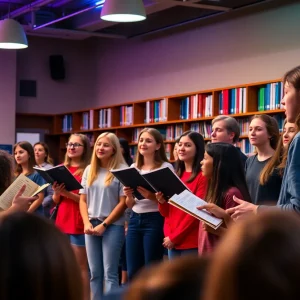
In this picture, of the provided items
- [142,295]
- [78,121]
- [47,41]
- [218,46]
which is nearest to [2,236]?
[142,295]

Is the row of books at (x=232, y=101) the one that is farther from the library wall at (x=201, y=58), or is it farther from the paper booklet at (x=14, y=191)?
the paper booklet at (x=14, y=191)

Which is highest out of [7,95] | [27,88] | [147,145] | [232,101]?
[27,88]

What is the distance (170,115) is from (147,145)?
3615 mm

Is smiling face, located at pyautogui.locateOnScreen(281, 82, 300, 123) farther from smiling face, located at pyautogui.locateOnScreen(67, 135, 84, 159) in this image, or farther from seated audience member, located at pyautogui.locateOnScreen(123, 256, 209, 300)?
smiling face, located at pyautogui.locateOnScreen(67, 135, 84, 159)

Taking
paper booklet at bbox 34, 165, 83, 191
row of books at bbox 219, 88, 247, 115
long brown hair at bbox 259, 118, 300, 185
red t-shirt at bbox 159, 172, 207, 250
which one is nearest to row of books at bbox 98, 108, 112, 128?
row of books at bbox 219, 88, 247, 115

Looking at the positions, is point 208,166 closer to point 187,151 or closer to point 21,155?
point 187,151

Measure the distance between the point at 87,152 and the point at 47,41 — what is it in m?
5.66

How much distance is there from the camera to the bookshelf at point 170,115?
7.45 m

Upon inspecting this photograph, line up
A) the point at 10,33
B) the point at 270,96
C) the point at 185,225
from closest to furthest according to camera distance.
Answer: the point at 185,225, the point at 10,33, the point at 270,96

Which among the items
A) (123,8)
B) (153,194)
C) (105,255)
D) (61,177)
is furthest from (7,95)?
(153,194)

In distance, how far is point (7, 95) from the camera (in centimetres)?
1043

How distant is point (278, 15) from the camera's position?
7.86 metres

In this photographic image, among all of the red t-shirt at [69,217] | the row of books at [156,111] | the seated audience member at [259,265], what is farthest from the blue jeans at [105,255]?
the seated audience member at [259,265]

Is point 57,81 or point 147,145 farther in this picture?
point 57,81
